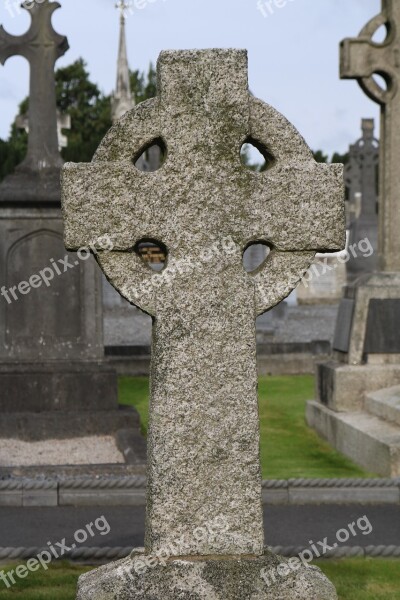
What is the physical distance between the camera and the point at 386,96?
10281 millimetres

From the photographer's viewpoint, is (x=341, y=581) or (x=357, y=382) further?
(x=357, y=382)

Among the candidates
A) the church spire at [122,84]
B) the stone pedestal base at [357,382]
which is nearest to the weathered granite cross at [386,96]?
the stone pedestal base at [357,382]

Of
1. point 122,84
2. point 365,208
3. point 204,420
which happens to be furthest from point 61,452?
point 122,84

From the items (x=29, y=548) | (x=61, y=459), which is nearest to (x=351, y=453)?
(x=61, y=459)

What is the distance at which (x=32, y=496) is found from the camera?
7363mm

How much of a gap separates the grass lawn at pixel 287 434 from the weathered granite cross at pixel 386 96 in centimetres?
199

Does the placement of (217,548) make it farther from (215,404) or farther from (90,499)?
(90,499)

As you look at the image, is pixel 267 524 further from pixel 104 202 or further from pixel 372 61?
pixel 372 61

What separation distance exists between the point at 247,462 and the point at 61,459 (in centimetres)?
624

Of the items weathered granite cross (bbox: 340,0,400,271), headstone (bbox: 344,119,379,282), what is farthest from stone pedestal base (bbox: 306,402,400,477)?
headstone (bbox: 344,119,379,282)

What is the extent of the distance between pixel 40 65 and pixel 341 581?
7.84 m

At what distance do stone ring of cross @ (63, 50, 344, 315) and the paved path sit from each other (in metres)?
3.09

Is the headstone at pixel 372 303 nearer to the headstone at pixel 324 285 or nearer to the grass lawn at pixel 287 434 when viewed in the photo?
the grass lawn at pixel 287 434

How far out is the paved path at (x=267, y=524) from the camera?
641 cm
